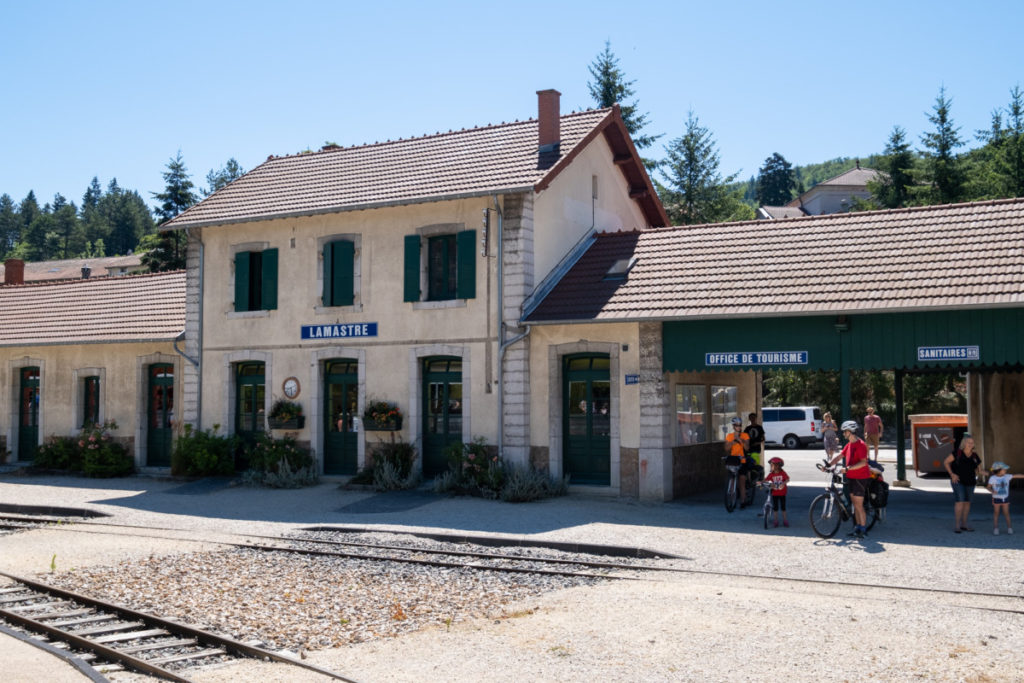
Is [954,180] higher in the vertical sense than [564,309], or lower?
higher

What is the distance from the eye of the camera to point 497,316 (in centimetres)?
1811

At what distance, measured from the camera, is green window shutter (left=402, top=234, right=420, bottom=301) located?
19.1 meters

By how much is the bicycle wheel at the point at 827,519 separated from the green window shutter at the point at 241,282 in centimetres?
1312

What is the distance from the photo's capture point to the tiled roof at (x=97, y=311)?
22.9 m

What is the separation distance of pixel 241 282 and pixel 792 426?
20.2 m

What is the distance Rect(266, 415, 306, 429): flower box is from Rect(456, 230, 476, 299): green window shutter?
436 cm

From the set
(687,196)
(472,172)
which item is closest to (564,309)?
(472,172)

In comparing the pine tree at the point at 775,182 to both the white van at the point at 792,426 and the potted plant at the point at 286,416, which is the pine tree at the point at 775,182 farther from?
the potted plant at the point at 286,416

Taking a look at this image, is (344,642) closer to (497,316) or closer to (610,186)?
(497,316)

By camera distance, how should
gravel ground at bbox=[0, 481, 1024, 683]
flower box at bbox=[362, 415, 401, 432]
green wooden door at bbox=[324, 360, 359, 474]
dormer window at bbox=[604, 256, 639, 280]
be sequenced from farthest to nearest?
green wooden door at bbox=[324, 360, 359, 474] → flower box at bbox=[362, 415, 401, 432] → dormer window at bbox=[604, 256, 639, 280] → gravel ground at bbox=[0, 481, 1024, 683]

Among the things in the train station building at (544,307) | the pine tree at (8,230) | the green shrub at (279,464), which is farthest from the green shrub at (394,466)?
the pine tree at (8,230)

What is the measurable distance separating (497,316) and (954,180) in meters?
26.0

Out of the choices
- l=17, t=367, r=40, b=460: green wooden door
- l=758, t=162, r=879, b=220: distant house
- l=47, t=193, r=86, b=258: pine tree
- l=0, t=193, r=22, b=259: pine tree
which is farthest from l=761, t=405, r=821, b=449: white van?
l=0, t=193, r=22, b=259: pine tree

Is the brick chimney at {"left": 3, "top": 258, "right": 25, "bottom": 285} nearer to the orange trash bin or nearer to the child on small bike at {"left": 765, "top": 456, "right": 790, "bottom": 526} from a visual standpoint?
the child on small bike at {"left": 765, "top": 456, "right": 790, "bottom": 526}
